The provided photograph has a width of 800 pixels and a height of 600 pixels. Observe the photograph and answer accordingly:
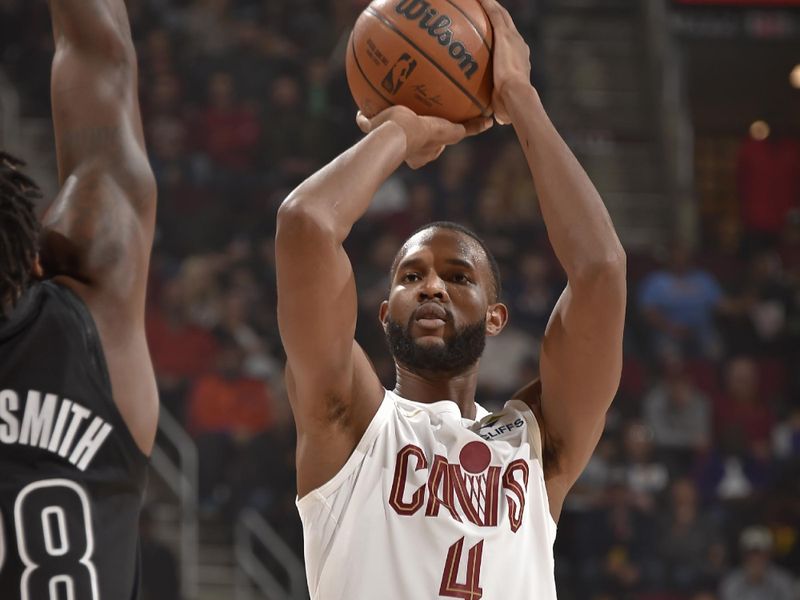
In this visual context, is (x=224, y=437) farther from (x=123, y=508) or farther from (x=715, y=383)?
A: (x=123, y=508)

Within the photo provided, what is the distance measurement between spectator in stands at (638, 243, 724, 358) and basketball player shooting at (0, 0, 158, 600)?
8011 millimetres

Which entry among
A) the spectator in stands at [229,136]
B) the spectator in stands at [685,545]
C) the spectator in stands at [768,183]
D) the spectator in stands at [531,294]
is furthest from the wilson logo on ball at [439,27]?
the spectator in stands at [768,183]

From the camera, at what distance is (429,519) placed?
3160 mm

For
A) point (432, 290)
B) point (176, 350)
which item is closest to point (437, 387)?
point (432, 290)

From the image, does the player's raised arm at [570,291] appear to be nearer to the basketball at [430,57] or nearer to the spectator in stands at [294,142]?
the basketball at [430,57]

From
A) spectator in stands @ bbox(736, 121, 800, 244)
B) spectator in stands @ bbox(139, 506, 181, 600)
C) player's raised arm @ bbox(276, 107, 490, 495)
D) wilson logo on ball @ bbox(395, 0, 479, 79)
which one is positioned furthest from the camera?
spectator in stands @ bbox(736, 121, 800, 244)

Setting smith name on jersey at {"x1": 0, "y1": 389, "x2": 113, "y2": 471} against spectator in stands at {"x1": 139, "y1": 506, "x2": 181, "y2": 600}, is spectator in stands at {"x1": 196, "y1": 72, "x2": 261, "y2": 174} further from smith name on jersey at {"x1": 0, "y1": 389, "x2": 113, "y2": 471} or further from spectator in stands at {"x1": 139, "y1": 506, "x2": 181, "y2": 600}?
smith name on jersey at {"x1": 0, "y1": 389, "x2": 113, "y2": 471}

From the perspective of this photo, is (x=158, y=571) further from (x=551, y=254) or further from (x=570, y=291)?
(x=570, y=291)

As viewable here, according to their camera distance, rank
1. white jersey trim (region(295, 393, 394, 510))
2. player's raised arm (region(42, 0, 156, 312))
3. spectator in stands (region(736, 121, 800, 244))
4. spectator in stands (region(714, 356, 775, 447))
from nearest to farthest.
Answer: player's raised arm (region(42, 0, 156, 312)) < white jersey trim (region(295, 393, 394, 510)) < spectator in stands (region(714, 356, 775, 447)) < spectator in stands (region(736, 121, 800, 244))

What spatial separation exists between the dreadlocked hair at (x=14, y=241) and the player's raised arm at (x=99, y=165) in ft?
0.51

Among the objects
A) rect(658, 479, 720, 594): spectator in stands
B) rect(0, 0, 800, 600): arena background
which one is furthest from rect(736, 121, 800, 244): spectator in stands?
rect(658, 479, 720, 594): spectator in stands

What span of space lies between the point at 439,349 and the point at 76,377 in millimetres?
1426

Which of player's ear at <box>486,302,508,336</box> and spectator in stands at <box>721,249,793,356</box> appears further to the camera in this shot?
spectator in stands at <box>721,249,793,356</box>

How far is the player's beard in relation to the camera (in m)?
3.42
